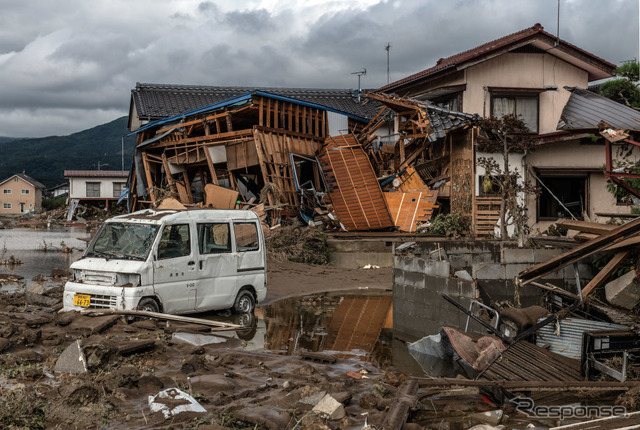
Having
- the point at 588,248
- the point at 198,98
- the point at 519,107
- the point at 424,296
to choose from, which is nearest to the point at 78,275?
the point at 424,296

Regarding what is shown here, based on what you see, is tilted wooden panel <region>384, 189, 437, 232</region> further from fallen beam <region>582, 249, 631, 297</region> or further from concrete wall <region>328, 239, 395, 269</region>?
fallen beam <region>582, 249, 631, 297</region>

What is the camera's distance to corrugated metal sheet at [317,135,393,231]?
22.0m

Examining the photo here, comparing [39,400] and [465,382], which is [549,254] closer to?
[465,382]

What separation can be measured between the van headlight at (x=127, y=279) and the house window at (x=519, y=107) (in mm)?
16631

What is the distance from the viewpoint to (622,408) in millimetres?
6012

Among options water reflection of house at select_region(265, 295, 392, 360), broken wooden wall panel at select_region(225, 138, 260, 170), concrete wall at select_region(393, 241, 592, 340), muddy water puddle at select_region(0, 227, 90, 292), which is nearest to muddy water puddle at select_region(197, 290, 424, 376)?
water reflection of house at select_region(265, 295, 392, 360)

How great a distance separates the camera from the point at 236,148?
24.4 meters

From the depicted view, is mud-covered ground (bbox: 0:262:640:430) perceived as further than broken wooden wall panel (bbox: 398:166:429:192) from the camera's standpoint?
No

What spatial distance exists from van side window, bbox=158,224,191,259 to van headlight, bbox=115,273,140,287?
0.54 meters

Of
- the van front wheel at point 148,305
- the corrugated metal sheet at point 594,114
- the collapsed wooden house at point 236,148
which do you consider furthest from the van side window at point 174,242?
the collapsed wooden house at point 236,148

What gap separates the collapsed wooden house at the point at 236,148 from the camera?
930 inches

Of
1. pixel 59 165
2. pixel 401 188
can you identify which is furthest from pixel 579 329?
pixel 59 165

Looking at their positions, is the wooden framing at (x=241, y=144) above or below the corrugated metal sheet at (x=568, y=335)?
above

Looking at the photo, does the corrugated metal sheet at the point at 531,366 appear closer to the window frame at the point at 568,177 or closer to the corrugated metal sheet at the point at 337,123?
the window frame at the point at 568,177
